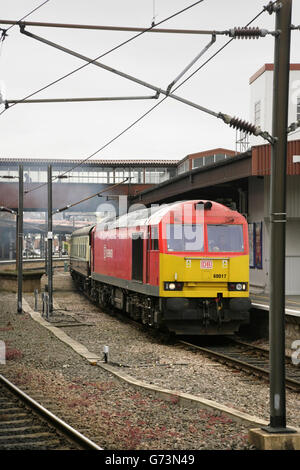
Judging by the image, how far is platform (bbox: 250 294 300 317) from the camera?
49.0 feet

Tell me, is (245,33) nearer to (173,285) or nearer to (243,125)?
(243,125)

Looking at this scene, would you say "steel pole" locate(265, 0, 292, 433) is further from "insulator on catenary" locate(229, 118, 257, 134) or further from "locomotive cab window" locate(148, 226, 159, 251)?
"locomotive cab window" locate(148, 226, 159, 251)

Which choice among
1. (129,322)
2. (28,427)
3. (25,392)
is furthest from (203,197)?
(28,427)

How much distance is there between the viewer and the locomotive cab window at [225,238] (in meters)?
15.5

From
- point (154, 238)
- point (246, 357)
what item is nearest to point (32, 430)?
point (246, 357)

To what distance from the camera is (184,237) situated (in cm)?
1537

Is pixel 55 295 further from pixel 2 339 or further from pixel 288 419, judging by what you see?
pixel 288 419

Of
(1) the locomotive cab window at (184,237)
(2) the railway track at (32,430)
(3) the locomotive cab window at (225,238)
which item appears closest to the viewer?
(2) the railway track at (32,430)

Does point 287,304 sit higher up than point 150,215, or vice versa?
point 150,215

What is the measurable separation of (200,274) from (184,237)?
3.12 ft

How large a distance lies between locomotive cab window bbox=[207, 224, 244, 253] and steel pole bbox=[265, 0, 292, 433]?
313 inches

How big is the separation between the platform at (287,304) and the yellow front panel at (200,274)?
116cm

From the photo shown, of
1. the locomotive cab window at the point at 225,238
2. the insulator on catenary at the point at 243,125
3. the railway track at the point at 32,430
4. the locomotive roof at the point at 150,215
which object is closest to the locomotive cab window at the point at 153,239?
the locomotive roof at the point at 150,215

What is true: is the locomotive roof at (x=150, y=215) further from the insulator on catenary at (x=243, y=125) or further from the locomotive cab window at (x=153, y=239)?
the insulator on catenary at (x=243, y=125)
